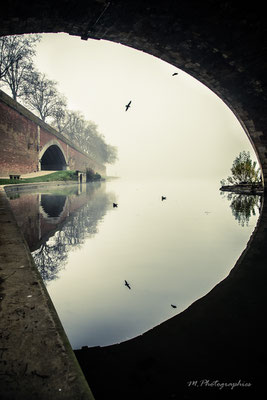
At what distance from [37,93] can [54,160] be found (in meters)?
10.8

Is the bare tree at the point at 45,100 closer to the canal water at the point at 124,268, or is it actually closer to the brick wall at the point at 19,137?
the brick wall at the point at 19,137

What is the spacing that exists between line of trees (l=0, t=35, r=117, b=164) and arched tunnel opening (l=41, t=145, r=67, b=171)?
761 cm

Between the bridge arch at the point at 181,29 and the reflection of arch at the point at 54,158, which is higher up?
the bridge arch at the point at 181,29

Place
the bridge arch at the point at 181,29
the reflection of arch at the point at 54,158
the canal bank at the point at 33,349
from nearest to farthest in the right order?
the canal bank at the point at 33,349 → the bridge arch at the point at 181,29 → the reflection of arch at the point at 54,158

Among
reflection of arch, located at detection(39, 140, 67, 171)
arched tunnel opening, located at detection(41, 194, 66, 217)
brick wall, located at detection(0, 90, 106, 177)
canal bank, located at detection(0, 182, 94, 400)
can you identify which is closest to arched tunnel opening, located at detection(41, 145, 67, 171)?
reflection of arch, located at detection(39, 140, 67, 171)

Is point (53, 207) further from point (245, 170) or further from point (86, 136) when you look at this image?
point (86, 136)

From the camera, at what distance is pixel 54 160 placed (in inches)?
1151

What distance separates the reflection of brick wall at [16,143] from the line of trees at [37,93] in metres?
8.34

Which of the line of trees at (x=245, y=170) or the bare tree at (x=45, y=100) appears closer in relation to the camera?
the line of trees at (x=245, y=170)

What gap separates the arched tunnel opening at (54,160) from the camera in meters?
27.1

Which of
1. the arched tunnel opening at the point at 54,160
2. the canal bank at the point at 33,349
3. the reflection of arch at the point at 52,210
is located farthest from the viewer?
the arched tunnel opening at the point at 54,160

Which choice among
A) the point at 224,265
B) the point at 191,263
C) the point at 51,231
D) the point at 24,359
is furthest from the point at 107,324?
the point at 51,231

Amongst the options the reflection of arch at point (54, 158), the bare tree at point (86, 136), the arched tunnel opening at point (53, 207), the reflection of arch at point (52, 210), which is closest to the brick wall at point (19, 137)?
the reflection of arch at point (54, 158)

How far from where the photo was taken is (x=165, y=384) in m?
Result: 0.97
